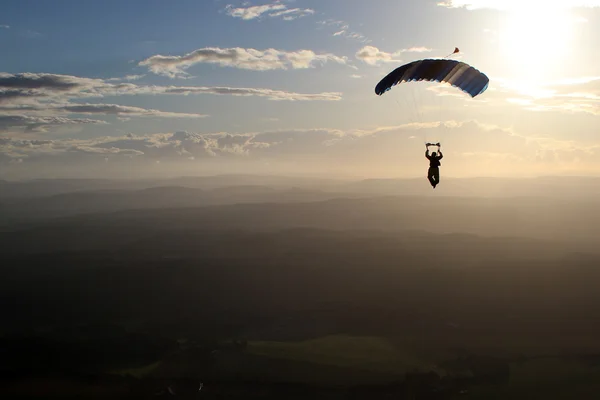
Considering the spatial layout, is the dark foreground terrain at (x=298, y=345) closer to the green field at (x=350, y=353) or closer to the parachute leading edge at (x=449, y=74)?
the green field at (x=350, y=353)

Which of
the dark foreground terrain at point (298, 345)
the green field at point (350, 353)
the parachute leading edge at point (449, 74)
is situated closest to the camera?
the parachute leading edge at point (449, 74)

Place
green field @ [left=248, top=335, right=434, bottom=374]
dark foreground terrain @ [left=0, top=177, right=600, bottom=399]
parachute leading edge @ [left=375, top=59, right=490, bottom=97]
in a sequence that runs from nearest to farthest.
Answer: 1. parachute leading edge @ [left=375, top=59, right=490, bottom=97]
2. dark foreground terrain @ [left=0, top=177, right=600, bottom=399]
3. green field @ [left=248, top=335, right=434, bottom=374]

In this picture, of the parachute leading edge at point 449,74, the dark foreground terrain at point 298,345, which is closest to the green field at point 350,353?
the dark foreground terrain at point 298,345

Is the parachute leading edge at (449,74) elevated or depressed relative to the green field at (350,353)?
elevated

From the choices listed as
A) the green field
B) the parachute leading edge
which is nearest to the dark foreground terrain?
the green field

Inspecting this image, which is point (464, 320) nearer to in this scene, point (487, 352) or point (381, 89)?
point (487, 352)

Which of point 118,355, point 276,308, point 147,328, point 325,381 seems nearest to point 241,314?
point 276,308

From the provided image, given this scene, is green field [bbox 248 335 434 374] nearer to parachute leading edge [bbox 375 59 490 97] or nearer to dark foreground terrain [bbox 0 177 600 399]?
dark foreground terrain [bbox 0 177 600 399]

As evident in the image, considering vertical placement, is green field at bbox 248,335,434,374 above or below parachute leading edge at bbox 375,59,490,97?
below
